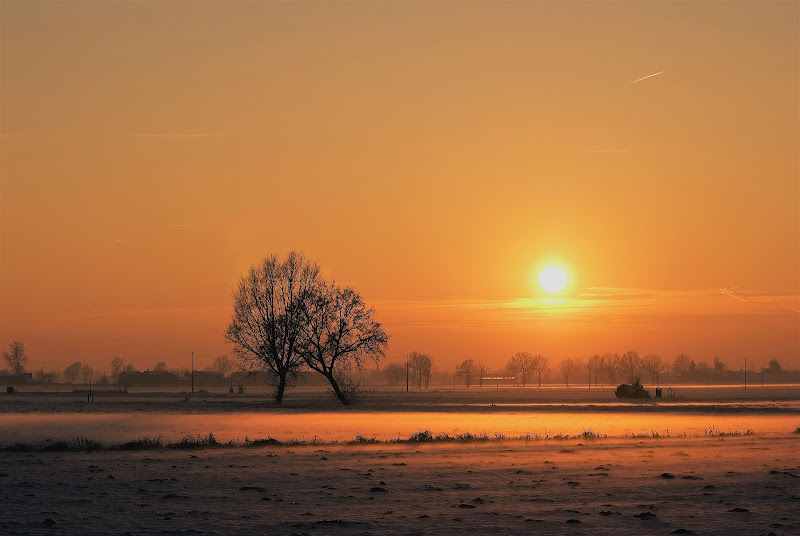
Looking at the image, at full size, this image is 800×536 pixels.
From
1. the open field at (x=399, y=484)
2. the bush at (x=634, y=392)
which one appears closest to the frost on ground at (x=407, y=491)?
the open field at (x=399, y=484)

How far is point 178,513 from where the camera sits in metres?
19.9

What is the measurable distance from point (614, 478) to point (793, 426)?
98.6 feet

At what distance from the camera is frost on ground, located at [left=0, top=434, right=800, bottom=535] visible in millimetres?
18578

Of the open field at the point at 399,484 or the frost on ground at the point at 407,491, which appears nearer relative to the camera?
the frost on ground at the point at 407,491

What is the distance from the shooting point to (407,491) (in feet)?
76.7

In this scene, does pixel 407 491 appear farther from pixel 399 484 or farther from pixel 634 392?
pixel 634 392

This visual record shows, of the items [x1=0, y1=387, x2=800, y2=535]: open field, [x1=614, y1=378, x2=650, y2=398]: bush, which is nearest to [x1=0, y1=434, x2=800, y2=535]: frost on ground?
[x1=0, y1=387, x2=800, y2=535]: open field

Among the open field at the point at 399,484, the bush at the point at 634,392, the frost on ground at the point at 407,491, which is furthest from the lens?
the bush at the point at 634,392

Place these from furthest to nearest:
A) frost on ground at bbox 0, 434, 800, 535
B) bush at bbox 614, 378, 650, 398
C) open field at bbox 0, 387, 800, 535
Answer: bush at bbox 614, 378, 650, 398 → open field at bbox 0, 387, 800, 535 → frost on ground at bbox 0, 434, 800, 535

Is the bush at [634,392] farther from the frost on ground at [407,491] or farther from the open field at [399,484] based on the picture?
the frost on ground at [407,491]

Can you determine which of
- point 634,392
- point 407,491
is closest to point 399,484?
point 407,491

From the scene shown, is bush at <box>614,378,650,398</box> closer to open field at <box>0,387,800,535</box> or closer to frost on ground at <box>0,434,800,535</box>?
open field at <box>0,387,800,535</box>

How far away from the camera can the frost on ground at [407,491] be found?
18578 millimetres

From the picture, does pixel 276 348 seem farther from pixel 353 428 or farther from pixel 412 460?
pixel 412 460
